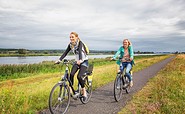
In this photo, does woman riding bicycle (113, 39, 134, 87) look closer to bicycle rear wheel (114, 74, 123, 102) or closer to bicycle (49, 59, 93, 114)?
bicycle rear wheel (114, 74, 123, 102)

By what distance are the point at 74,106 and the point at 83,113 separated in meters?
0.83

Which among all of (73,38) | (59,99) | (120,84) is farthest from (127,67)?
(59,99)

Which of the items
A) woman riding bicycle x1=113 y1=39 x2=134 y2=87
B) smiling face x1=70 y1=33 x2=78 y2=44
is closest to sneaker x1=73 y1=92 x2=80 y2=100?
smiling face x1=70 y1=33 x2=78 y2=44

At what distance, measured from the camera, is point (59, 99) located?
19.0 ft

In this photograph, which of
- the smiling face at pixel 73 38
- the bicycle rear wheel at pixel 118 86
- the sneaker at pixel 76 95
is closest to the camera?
the smiling face at pixel 73 38

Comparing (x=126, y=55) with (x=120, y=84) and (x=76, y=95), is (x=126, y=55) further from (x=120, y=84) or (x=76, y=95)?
(x=76, y=95)

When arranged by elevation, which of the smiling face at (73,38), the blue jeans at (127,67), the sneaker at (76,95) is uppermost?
the smiling face at (73,38)

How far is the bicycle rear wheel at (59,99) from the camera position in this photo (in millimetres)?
5616

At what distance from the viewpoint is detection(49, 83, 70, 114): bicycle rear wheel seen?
562 centimetres

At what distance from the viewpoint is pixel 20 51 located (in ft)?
531

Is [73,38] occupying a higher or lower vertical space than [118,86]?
higher

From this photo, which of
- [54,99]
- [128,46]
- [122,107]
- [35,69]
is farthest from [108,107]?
[35,69]

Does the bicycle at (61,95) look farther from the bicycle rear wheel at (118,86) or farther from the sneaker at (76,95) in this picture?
the bicycle rear wheel at (118,86)

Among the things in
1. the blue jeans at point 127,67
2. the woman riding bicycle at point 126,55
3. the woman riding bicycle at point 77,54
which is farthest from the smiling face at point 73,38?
the blue jeans at point 127,67
